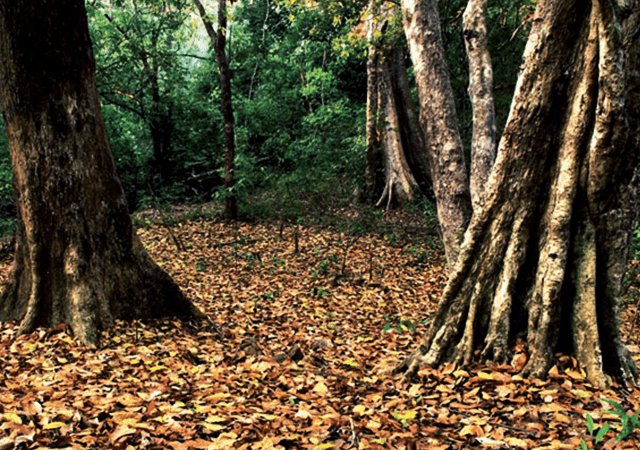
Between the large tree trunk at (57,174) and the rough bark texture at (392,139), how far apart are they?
844 centimetres

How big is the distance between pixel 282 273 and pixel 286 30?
49.6 feet

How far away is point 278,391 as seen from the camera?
372 cm

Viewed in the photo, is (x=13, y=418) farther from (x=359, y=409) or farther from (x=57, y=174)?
(x=57, y=174)

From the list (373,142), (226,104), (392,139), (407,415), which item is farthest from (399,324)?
(392,139)

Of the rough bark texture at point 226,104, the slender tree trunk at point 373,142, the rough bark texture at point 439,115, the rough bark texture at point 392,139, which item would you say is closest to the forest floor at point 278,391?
the rough bark texture at point 439,115

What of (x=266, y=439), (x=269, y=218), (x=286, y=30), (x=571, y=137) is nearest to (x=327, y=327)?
(x=266, y=439)

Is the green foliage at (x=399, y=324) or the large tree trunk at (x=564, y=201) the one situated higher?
the large tree trunk at (x=564, y=201)

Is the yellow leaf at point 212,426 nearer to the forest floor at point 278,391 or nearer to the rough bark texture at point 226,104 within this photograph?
the forest floor at point 278,391

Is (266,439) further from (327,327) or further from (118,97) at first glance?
(118,97)

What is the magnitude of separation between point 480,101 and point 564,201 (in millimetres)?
3474

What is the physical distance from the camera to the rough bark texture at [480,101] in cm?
622

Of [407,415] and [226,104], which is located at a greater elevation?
[226,104]

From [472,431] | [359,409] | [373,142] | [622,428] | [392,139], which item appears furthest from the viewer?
[392,139]

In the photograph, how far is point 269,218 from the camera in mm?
12211
